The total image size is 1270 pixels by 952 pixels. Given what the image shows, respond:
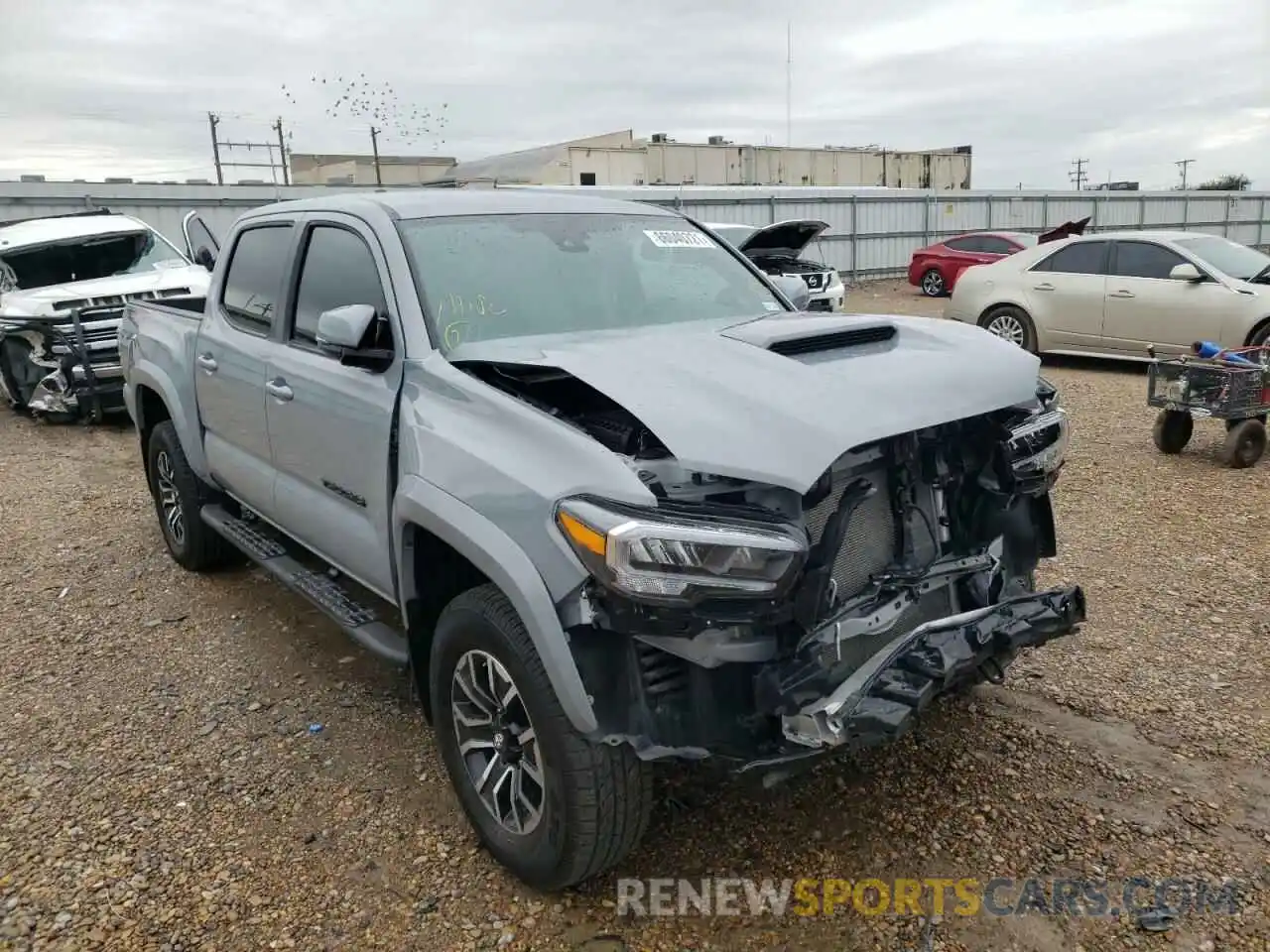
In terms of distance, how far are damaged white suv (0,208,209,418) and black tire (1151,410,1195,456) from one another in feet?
28.3

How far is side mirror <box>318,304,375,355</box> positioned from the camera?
3051 millimetres

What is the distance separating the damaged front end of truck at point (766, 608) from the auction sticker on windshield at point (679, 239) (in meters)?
1.40

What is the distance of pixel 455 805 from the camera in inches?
128

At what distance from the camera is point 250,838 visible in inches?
123

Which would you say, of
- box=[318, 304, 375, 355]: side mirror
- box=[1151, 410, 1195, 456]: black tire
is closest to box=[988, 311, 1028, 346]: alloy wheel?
box=[1151, 410, 1195, 456]: black tire

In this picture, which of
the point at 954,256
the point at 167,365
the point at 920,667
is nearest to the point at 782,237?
the point at 167,365

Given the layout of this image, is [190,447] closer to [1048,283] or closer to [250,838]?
[250,838]

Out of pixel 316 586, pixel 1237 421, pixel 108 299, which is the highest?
pixel 108 299

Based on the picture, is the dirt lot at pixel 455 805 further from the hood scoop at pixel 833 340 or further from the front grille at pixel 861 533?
the hood scoop at pixel 833 340

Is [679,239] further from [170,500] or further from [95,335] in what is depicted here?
[95,335]

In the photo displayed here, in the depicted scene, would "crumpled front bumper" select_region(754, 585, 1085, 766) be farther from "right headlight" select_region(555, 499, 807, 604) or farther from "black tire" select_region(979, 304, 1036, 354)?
"black tire" select_region(979, 304, 1036, 354)

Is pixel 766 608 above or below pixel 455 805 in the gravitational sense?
above

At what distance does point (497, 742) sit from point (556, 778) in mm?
357

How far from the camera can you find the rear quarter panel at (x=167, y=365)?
4949 mm
